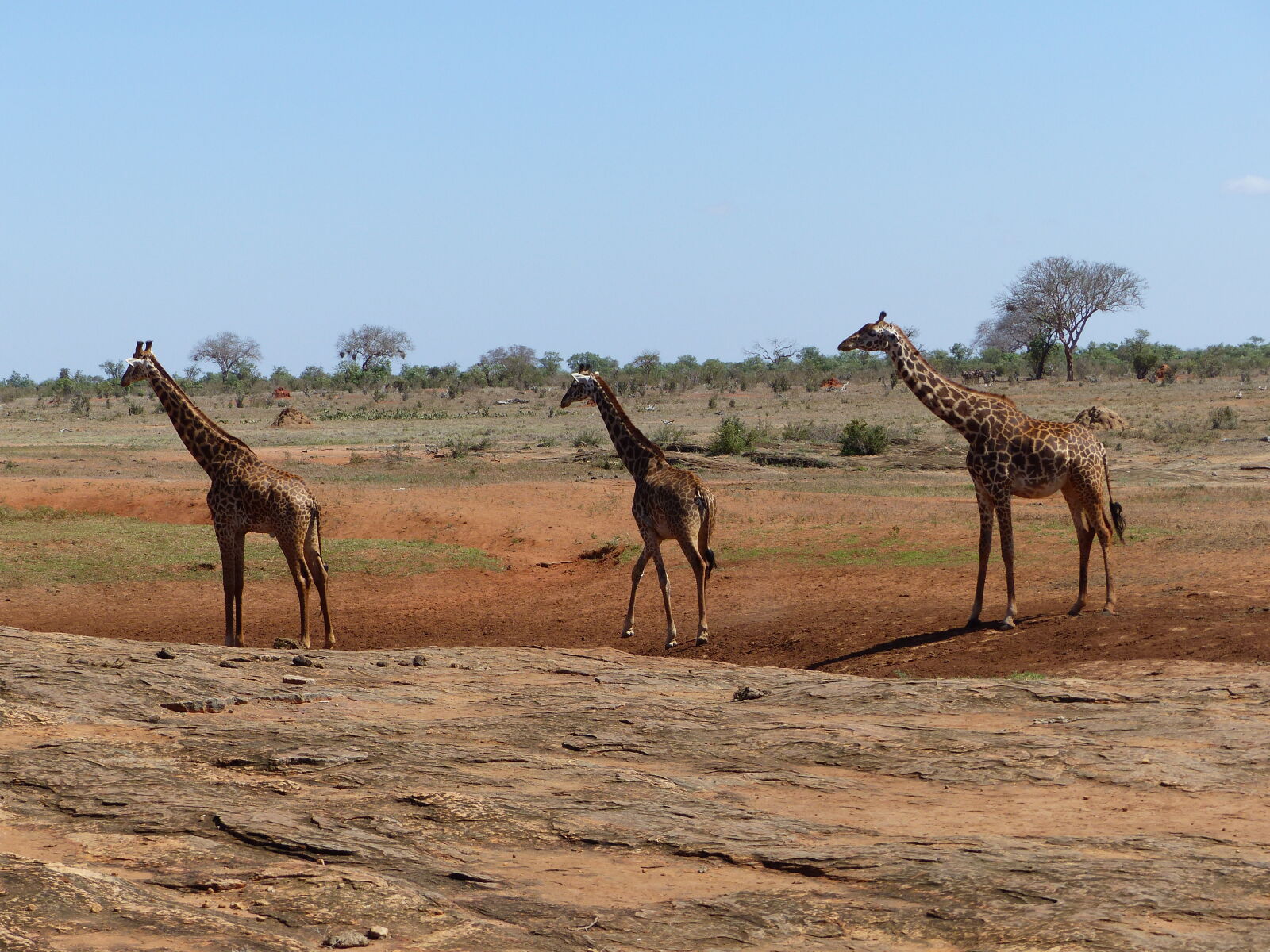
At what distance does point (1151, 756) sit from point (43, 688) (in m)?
6.48

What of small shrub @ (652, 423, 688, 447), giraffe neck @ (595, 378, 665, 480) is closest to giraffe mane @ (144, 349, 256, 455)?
giraffe neck @ (595, 378, 665, 480)

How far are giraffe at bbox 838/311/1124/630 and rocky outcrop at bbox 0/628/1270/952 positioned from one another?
4.13m

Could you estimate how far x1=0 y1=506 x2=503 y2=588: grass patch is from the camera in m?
18.5

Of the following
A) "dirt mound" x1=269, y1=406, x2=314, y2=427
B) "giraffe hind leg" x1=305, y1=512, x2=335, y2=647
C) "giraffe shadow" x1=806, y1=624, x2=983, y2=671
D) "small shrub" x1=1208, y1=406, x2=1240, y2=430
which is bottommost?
"giraffe shadow" x1=806, y1=624, x2=983, y2=671

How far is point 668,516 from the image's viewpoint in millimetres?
14422

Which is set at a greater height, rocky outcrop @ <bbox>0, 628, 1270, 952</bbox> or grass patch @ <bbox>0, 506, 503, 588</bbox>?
grass patch @ <bbox>0, 506, 503, 588</bbox>

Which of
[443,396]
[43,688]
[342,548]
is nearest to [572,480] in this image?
[342,548]

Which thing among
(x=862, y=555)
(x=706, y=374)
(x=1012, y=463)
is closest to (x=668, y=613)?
(x=1012, y=463)

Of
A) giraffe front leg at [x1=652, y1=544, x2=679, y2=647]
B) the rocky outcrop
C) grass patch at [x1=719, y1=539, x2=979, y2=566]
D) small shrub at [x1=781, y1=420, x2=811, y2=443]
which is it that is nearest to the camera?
the rocky outcrop

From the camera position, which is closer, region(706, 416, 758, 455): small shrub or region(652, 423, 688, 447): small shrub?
region(706, 416, 758, 455): small shrub

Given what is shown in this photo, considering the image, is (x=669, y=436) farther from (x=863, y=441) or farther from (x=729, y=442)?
(x=863, y=441)

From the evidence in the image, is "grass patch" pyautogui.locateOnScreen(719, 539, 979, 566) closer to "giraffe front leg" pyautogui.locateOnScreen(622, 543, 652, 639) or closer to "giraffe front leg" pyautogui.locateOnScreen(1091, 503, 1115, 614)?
"giraffe front leg" pyautogui.locateOnScreen(1091, 503, 1115, 614)

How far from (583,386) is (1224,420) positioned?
26555 millimetres

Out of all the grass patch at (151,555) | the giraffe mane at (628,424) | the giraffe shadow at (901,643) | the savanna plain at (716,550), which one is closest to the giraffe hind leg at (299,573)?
the savanna plain at (716,550)
